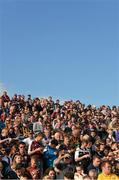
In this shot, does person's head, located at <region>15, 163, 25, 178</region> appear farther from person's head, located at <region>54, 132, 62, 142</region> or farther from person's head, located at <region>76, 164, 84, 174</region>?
person's head, located at <region>54, 132, 62, 142</region>

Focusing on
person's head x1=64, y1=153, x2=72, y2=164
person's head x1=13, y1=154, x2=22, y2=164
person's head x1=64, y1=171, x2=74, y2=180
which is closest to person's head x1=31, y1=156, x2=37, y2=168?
person's head x1=13, y1=154, x2=22, y2=164

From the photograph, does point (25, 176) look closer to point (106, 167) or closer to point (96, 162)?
point (106, 167)

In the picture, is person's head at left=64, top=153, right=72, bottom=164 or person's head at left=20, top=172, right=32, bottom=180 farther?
person's head at left=64, top=153, right=72, bottom=164

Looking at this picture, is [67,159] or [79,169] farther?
[67,159]

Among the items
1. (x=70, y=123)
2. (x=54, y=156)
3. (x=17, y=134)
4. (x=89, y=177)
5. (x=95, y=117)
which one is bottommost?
(x=89, y=177)

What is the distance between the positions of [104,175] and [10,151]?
2.58m

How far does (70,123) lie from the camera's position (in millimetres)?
18734

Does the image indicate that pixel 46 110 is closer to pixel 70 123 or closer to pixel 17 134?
pixel 70 123

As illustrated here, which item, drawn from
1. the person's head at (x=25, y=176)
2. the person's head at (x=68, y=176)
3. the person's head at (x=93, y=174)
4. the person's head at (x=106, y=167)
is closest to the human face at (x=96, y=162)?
the person's head at (x=106, y=167)

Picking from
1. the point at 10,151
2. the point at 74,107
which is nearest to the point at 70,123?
the point at 74,107

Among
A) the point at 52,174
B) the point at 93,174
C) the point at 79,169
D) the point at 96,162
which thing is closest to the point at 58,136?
the point at 96,162

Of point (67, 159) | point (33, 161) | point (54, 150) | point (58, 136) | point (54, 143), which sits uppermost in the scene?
point (58, 136)

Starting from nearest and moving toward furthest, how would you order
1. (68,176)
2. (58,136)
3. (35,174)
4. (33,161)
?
(68,176), (35,174), (33,161), (58,136)

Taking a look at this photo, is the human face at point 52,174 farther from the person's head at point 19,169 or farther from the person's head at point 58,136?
the person's head at point 58,136
